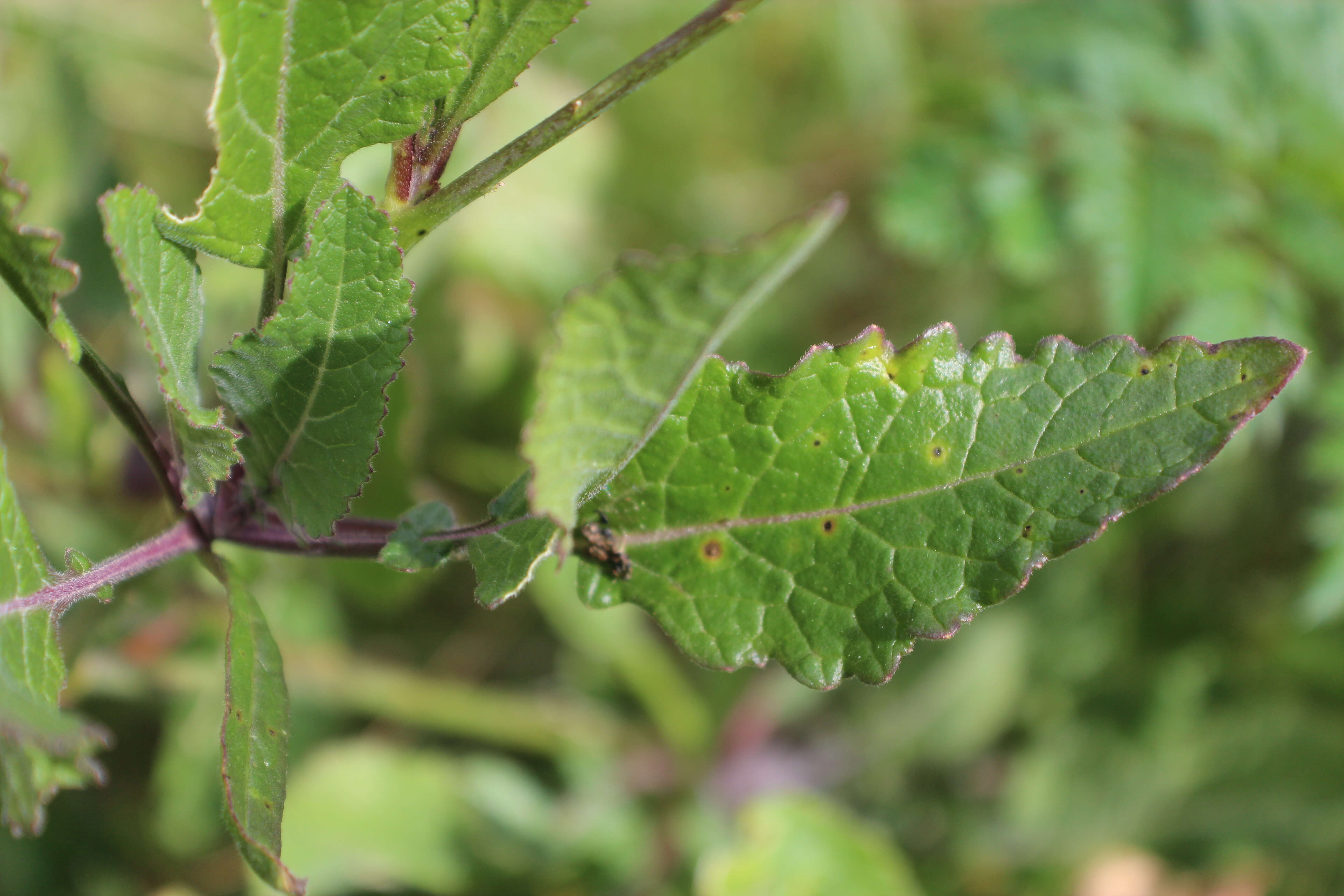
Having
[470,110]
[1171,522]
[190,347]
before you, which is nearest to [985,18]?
[1171,522]

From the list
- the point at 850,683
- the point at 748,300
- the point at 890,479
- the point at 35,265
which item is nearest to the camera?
the point at 748,300

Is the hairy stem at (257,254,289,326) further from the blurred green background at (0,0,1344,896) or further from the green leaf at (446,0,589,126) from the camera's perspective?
the blurred green background at (0,0,1344,896)

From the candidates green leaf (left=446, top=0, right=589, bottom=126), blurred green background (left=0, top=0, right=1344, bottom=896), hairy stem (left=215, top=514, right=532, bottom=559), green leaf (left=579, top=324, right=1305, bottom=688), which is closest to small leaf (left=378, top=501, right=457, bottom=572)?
hairy stem (left=215, top=514, right=532, bottom=559)

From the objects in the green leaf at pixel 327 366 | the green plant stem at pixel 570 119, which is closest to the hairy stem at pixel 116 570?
the green leaf at pixel 327 366

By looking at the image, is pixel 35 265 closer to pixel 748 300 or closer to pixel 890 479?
pixel 748 300

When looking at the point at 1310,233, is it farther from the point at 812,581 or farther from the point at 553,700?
the point at 553,700

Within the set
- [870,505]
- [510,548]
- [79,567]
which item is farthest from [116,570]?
[870,505]
